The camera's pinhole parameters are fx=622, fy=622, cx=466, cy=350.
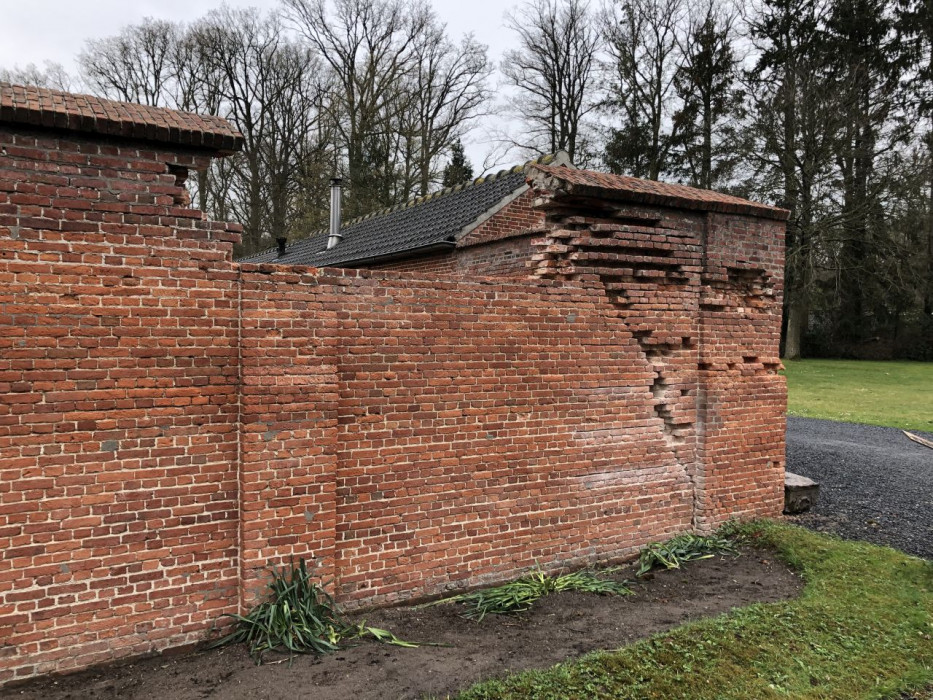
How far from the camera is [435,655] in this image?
4461 millimetres

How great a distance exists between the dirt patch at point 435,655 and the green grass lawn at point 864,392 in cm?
1295

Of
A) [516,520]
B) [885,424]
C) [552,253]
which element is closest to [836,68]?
[885,424]

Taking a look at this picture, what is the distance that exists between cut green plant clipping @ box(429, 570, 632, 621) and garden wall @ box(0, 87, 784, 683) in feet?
0.60

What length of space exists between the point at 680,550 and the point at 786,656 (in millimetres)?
1950

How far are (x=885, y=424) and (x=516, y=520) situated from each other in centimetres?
1395

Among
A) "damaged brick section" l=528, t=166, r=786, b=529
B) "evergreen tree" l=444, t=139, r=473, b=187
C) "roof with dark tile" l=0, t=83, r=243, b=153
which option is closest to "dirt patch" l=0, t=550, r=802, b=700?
"damaged brick section" l=528, t=166, r=786, b=529

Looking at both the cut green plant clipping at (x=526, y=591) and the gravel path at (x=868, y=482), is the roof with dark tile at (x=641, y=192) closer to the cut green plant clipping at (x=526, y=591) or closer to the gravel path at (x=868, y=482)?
the cut green plant clipping at (x=526, y=591)

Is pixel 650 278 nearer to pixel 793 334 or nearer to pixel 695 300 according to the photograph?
pixel 695 300

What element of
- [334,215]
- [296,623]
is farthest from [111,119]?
[334,215]

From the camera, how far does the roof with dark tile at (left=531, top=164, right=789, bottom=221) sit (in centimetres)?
611

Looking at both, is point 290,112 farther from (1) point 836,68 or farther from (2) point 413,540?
(2) point 413,540

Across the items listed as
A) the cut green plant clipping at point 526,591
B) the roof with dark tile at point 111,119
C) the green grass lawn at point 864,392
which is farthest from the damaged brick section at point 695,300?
the green grass lawn at point 864,392

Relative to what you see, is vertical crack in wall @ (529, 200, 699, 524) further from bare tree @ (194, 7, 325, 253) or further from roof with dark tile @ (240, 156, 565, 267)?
bare tree @ (194, 7, 325, 253)

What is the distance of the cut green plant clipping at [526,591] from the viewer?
5266 mm
